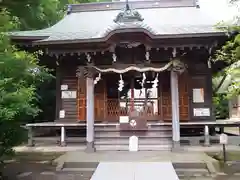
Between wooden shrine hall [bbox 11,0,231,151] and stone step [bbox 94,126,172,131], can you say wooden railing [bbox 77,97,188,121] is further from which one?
stone step [bbox 94,126,172,131]

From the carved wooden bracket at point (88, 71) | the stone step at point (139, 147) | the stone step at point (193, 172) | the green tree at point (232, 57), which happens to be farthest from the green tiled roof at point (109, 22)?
the stone step at point (193, 172)

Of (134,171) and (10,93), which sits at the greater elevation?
(10,93)

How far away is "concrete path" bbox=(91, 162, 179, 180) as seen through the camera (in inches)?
128

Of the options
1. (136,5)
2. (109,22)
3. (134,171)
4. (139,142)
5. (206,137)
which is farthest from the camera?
(136,5)

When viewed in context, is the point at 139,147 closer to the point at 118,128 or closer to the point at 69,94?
the point at 118,128

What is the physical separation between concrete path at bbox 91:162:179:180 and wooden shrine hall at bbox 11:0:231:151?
482cm

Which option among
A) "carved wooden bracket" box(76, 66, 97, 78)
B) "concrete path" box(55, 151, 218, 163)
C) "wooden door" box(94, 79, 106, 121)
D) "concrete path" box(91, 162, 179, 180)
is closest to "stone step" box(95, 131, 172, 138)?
"concrete path" box(55, 151, 218, 163)

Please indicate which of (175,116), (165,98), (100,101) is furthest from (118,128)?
(165,98)

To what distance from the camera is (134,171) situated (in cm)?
350

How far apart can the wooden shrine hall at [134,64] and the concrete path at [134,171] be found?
15.8 ft

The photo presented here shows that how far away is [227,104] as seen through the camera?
24.9 m

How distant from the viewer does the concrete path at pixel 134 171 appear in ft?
10.6

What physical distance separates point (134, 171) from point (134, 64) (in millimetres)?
5660

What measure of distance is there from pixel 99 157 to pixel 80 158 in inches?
20.3
